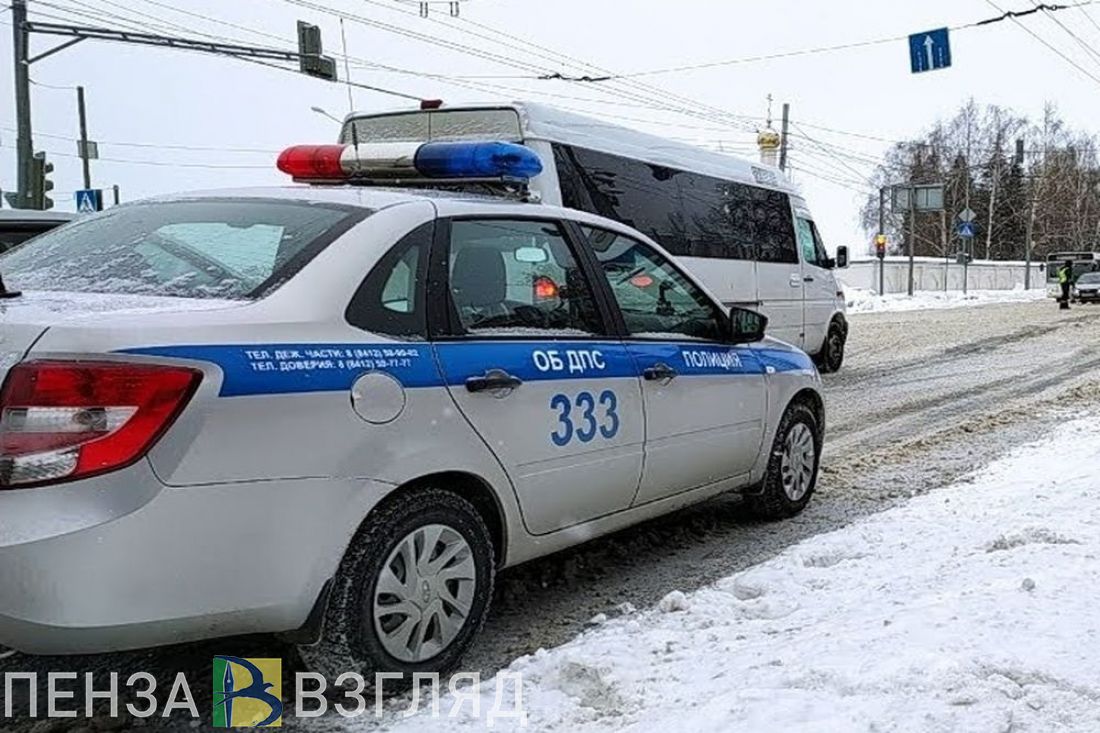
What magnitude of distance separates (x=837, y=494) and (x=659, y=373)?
238 cm

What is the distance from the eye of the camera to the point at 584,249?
13.5 feet

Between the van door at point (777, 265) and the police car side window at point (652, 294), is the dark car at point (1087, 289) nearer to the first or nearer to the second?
the van door at point (777, 265)

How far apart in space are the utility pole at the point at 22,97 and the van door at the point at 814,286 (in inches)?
450

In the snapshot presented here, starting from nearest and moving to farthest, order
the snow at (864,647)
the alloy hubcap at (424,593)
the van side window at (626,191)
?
the snow at (864,647) < the alloy hubcap at (424,593) < the van side window at (626,191)

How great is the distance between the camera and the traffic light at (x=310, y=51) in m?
15.7

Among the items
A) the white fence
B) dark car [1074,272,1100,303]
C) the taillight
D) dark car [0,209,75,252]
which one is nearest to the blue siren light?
the taillight

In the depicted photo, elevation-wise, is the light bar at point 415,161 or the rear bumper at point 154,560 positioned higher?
the light bar at point 415,161

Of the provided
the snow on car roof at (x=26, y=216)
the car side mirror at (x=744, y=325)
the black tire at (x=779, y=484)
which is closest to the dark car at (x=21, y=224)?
the snow on car roof at (x=26, y=216)

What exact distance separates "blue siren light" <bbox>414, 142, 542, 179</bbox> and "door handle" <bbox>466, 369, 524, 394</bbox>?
1.27 metres

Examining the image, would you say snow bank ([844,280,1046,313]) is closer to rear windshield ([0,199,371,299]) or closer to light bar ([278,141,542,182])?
light bar ([278,141,542,182])

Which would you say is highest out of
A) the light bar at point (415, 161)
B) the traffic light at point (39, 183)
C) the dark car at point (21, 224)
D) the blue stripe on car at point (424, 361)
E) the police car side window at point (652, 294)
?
the traffic light at point (39, 183)

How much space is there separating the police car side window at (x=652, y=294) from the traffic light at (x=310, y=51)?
12.6 meters

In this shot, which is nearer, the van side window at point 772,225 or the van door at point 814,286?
the van side window at point 772,225

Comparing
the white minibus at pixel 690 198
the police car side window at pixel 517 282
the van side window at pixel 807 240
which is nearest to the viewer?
the police car side window at pixel 517 282
